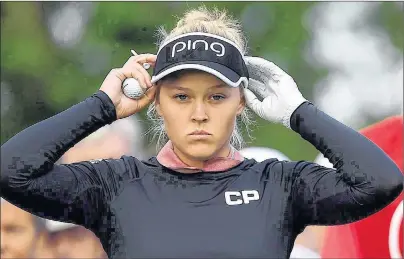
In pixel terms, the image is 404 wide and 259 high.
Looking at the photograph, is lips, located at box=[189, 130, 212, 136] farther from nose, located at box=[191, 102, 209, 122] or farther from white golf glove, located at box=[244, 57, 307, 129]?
white golf glove, located at box=[244, 57, 307, 129]

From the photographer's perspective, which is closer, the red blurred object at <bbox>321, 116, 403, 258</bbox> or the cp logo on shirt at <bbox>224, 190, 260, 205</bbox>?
the cp logo on shirt at <bbox>224, 190, 260, 205</bbox>

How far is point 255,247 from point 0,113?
3.49 metres

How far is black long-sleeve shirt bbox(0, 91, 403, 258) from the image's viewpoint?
2.57 m

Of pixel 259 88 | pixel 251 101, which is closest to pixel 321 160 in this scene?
pixel 259 88

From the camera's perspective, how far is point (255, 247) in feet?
8.38

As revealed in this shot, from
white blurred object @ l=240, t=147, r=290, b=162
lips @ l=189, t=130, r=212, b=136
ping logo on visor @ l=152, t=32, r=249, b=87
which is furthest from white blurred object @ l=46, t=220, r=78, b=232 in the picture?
lips @ l=189, t=130, r=212, b=136

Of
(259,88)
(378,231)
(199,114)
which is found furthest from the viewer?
(378,231)

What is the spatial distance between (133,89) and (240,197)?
1.51 feet

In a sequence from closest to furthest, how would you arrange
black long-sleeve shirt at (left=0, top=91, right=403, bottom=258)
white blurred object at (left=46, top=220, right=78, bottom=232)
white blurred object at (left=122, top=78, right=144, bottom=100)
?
black long-sleeve shirt at (left=0, top=91, right=403, bottom=258) < white blurred object at (left=122, top=78, right=144, bottom=100) < white blurred object at (left=46, top=220, right=78, bottom=232)

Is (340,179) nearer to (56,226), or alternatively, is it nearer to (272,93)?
(272,93)

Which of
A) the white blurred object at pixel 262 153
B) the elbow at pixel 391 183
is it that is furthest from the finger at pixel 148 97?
the white blurred object at pixel 262 153

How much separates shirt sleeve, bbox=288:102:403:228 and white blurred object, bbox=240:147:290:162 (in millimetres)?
2599

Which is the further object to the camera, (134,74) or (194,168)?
(134,74)

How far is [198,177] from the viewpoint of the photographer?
8.77ft
